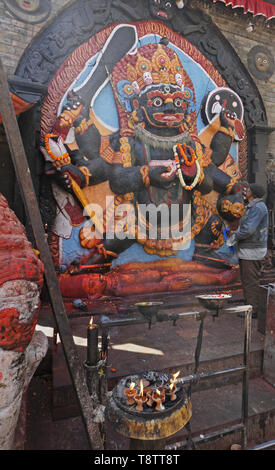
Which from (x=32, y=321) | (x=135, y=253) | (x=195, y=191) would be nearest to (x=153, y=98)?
(x=195, y=191)

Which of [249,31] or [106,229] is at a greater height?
[249,31]

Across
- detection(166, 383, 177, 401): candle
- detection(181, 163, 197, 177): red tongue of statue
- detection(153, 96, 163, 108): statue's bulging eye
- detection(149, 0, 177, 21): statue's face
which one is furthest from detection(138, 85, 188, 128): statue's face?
detection(166, 383, 177, 401): candle

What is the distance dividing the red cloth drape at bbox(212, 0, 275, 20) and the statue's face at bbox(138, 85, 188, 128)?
268 cm

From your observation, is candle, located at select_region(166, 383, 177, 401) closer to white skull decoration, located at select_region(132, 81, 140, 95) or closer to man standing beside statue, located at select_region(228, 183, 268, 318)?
man standing beside statue, located at select_region(228, 183, 268, 318)

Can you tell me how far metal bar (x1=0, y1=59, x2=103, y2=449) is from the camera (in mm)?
1737

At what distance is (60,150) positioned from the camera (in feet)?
15.1

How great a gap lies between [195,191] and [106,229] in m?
2.06

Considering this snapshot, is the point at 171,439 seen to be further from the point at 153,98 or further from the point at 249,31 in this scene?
the point at 249,31

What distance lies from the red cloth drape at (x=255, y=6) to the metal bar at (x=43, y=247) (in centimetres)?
660

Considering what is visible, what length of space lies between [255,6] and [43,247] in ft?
26.1

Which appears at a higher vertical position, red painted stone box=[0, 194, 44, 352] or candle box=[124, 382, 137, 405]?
red painted stone box=[0, 194, 44, 352]

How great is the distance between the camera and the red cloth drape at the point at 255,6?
6.24 meters

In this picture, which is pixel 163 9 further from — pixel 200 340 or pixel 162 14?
pixel 200 340

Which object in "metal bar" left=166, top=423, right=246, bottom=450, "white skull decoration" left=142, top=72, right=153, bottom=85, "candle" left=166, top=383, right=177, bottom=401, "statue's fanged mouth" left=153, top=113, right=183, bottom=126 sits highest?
"white skull decoration" left=142, top=72, right=153, bottom=85
